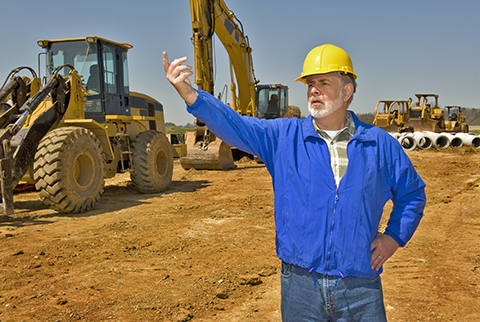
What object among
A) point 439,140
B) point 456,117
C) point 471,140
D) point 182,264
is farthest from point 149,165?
point 456,117

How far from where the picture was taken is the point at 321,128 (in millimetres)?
2293

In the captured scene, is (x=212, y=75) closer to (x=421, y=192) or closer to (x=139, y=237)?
(x=139, y=237)

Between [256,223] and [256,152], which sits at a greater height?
[256,152]

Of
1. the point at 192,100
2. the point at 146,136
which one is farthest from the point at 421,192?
the point at 146,136

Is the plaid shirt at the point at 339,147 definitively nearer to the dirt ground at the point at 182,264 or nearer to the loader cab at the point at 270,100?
the dirt ground at the point at 182,264

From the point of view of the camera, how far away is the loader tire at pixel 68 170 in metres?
7.11

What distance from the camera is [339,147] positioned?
7.19 ft

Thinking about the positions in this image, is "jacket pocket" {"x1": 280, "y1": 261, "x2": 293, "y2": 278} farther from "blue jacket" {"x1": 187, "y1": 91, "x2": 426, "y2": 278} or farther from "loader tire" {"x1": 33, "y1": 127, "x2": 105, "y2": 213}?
"loader tire" {"x1": 33, "y1": 127, "x2": 105, "y2": 213}

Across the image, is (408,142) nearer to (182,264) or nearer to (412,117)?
(412,117)

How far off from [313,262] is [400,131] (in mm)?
24130

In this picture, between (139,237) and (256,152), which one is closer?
(256,152)

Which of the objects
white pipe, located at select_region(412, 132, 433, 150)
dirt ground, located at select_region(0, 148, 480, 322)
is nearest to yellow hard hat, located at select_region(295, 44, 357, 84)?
dirt ground, located at select_region(0, 148, 480, 322)

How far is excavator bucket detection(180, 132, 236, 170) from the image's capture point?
45.3 ft

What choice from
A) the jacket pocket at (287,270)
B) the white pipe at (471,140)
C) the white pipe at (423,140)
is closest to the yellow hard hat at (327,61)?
the jacket pocket at (287,270)
